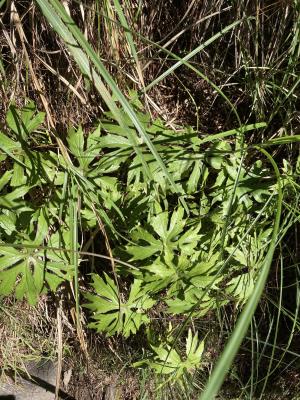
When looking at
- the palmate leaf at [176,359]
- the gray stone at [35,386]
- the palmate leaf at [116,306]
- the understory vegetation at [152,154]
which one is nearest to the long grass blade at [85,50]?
the understory vegetation at [152,154]

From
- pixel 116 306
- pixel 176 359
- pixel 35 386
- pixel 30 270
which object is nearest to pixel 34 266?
pixel 30 270

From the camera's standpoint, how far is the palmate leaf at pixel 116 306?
5.04 feet

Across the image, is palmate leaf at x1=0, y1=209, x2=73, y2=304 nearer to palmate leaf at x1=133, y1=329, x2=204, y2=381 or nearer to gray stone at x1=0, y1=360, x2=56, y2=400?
palmate leaf at x1=133, y1=329, x2=204, y2=381

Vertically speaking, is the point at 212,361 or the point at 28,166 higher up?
the point at 28,166

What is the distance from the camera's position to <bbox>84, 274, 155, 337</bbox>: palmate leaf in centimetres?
154

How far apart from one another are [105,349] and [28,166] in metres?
1.00

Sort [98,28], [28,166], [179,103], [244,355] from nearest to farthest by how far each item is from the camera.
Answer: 1. [98,28]
2. [28,166]
3. [179,103]
4. [244,355]

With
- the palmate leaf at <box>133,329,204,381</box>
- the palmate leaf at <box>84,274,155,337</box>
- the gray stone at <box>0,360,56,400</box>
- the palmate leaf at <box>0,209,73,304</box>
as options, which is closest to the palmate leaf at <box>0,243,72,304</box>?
the palmate leaf at <box>0,209,73,304</box>

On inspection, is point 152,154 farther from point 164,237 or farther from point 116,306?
point 116,306

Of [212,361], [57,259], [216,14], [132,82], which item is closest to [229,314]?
[212,361]

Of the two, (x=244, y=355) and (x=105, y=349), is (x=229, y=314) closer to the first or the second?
(x=244, y=355)

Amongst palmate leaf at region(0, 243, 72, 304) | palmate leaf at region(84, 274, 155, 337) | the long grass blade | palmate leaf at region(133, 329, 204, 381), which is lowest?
palmate leaf at region(133, 329, 204, 381)

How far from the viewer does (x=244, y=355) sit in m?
1.89

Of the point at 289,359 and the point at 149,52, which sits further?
the point at 289,359
